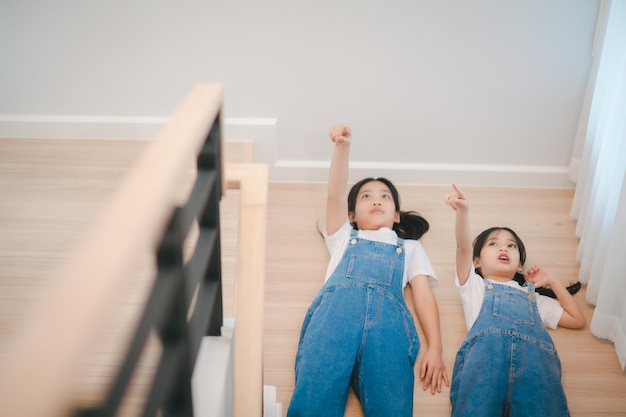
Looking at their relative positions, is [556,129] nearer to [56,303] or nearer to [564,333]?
[564,333]

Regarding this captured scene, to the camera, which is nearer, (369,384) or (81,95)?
(369,384)

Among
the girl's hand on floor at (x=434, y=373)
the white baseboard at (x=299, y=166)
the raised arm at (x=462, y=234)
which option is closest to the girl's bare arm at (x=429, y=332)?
the girl's hand on floor at (x=434, y=373)

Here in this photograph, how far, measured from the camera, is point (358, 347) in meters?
1.59

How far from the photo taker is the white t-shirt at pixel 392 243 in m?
1.96

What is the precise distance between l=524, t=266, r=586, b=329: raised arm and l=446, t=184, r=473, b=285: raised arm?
218 mm

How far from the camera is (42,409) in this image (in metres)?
0.37

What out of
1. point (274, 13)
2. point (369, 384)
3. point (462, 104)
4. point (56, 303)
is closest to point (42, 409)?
point (56, 303)

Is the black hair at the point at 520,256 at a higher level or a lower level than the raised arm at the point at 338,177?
lower

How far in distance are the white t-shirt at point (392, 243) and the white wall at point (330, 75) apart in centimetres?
53

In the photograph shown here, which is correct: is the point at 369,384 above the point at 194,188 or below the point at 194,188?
below

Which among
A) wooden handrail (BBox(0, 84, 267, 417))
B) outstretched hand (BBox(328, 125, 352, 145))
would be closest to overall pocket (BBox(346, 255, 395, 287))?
outstretched hand (BBox(328, 125, 352, 145))

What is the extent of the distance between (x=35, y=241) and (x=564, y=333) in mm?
1661

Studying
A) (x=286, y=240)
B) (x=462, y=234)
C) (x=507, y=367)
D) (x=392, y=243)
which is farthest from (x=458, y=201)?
(x=286, y=240)

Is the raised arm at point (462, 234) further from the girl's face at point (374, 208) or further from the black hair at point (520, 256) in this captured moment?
the girl's face at point (374, 208)
